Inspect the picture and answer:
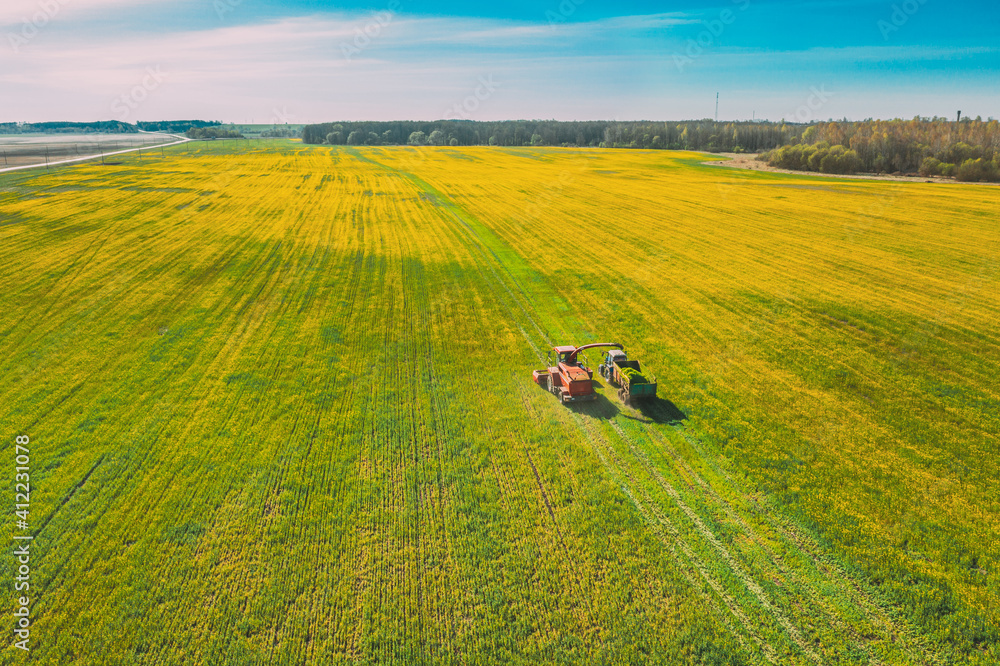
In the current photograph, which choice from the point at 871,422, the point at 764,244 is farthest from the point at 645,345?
the point at 764,244

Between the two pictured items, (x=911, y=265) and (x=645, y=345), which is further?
(x=911, y=265)

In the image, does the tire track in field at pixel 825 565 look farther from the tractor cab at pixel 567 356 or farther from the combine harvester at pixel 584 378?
the tractor cab at pixel 567 356

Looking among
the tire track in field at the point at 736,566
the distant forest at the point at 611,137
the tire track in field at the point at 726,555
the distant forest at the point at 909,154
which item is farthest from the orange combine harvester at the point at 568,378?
the distant forest at the point at 611,137

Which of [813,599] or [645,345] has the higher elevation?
[645,345]

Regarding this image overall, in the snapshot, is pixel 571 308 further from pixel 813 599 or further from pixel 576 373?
pixel 813 599

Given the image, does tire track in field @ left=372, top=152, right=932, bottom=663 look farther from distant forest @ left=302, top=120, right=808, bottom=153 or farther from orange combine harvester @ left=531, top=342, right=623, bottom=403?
distant forest @ left=302, top=120, right=808, bottom=153

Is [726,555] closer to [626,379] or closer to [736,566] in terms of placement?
[736,566]

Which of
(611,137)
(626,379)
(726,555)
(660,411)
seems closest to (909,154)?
(660,411)
